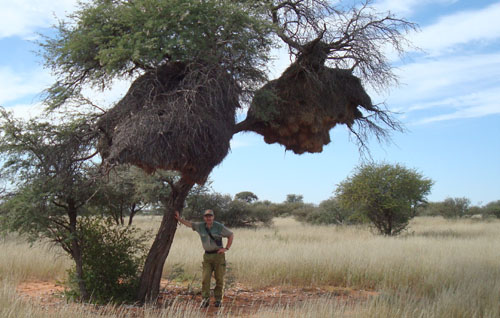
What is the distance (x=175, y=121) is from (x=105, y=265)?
4.04 metres

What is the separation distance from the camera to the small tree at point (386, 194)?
26.2 m

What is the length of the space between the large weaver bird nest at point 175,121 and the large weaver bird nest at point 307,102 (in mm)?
1207

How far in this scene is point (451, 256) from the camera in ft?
44.6

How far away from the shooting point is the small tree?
26.2m

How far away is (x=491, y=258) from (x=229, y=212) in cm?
2067

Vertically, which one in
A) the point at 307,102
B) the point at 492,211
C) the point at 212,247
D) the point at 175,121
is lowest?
the point at 212,247

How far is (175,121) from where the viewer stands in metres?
7.26

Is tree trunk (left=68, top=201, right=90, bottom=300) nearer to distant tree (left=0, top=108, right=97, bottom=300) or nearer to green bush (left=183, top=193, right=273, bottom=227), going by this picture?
distant tree (left=0, top=108, right=97, bottom=300)

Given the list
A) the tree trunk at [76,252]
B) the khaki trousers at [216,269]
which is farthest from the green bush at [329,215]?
the tree trunk at [76,252]

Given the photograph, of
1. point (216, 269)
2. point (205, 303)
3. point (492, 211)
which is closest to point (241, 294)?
point (216, 269)

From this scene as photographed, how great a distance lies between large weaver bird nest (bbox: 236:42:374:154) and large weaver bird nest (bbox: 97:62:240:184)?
121 centimetres

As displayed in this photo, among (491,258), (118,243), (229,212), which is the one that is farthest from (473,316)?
(229,212)

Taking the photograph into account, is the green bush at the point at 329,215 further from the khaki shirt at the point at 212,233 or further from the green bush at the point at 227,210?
the khaki shirt at the point at 212,233

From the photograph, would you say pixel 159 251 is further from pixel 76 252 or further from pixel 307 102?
pixel 307 102
